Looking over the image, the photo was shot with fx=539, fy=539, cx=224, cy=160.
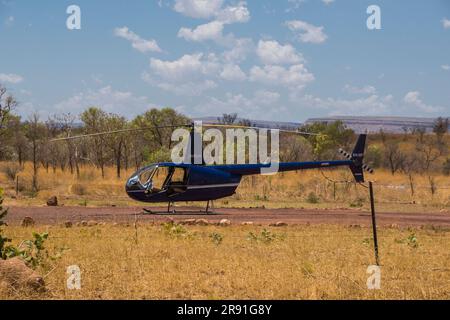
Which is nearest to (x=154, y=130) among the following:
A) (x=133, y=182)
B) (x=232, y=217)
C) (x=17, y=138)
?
(x=17, y=138)

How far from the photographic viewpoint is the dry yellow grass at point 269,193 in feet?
109

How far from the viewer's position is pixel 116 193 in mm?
38969

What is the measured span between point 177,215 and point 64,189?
58.9 ft

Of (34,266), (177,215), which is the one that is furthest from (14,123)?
(34,266)

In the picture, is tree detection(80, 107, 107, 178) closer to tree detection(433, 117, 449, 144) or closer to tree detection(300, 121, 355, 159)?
tree detection(300, 121, 355, 159)

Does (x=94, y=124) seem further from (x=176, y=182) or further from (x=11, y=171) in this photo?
(x=176, y=182)

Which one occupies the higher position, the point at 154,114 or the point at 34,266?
the point at 154,114

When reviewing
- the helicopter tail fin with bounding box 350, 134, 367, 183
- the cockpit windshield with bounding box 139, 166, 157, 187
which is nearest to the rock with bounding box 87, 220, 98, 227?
the cockpit windshield with bounding box 139, 166, 157, 187

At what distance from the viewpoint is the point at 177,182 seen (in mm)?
20750

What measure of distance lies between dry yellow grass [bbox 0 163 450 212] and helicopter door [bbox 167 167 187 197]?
10807 millimetres

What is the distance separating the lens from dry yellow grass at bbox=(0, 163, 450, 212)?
33281 mm

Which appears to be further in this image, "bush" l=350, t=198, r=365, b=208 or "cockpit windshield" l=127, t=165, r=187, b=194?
"bush" l=350, t=198, r=365, b=208
